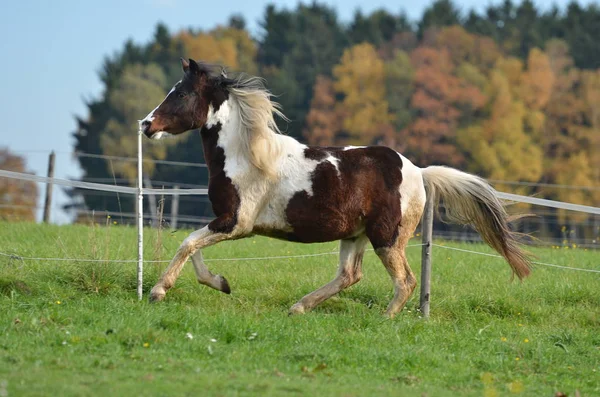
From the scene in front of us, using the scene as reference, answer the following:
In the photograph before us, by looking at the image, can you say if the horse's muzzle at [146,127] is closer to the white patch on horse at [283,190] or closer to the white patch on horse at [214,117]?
A: the white patch on horse at [214,117]

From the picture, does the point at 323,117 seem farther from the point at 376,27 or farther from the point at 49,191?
the point at 49,191

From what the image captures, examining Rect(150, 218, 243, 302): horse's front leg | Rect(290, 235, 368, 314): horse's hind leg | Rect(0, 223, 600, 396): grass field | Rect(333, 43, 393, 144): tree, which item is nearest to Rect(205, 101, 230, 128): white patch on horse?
Rect(150, 218, 243, 302): horse's front leg

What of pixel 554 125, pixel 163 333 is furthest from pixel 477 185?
pixel 554 125

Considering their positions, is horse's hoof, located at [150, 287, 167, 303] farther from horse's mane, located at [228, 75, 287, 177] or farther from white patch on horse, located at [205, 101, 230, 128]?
white patch on horse, located at [205, 101, 230, 128]

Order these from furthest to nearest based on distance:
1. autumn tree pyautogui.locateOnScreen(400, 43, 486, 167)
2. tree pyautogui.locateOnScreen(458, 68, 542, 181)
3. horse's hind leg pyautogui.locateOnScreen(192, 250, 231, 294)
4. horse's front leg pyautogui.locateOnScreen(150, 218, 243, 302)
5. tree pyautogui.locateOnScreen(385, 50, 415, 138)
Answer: tree pyautogui.locateOnScreen(385, 50, 415, 138), autumn tree pyautogui.locateOnScreen(400, 43, 486, 167), tree pyautogui.locateOnScreen(458, 68, 542, 181), horse's hind leg pyautogui.locateOnScreen(192, 250, 231, 294), horse's front leg pyautogui.locateOnScreen(150, 218, 243, 302)

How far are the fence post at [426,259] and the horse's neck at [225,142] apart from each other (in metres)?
2.06

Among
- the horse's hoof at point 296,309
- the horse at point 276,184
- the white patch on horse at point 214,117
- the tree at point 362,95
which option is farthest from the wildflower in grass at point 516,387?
the tree at point 362,95

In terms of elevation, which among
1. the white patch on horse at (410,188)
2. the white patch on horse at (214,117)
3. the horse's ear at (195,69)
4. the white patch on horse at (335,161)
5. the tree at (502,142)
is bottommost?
the white patch on horse at (410,188)

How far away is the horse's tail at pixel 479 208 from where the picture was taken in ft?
33.6

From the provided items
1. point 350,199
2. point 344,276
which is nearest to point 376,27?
point 344,276

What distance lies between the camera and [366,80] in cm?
5553

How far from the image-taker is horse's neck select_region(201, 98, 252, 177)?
369 inches

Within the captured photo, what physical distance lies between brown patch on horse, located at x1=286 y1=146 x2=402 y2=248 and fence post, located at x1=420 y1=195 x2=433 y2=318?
652mm

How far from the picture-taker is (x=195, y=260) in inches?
364
